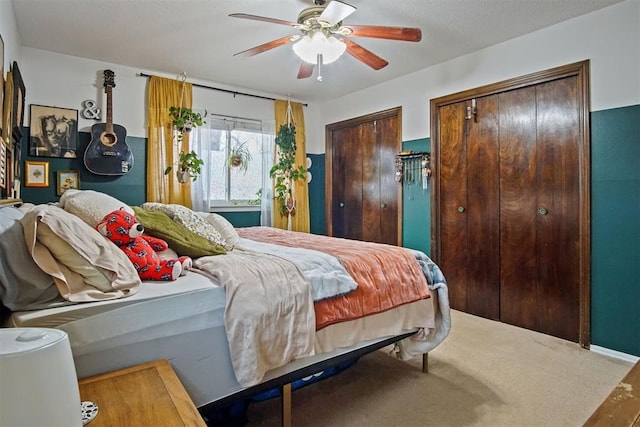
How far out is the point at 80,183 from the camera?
11.7ft

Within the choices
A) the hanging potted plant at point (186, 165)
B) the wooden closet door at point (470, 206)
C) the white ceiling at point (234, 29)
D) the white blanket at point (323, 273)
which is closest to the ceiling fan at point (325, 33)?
the white ceiling at point (234, 29)

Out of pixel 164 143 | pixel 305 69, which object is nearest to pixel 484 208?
pixel 305 69

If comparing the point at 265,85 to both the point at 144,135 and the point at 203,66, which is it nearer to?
the point at 203,66

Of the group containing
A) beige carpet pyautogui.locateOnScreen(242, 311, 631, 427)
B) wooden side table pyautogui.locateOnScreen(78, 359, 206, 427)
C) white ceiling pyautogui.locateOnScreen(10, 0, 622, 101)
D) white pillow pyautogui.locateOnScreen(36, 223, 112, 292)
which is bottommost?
beige carpet pyautogui.locateOnScreen(242, 311, 631, 427)

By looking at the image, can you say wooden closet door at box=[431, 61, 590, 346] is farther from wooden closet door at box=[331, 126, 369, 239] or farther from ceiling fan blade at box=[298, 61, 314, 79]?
ceiling fan blade at box=[298, 61, 314, 79]

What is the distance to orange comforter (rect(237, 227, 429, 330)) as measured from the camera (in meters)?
1.79

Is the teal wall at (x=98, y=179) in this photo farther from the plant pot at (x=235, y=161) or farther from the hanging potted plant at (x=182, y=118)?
the plant pot at (x=235, y=161)

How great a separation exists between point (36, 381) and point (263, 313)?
926 millimetres

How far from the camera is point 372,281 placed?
196cm

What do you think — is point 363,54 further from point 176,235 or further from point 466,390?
point 466,390

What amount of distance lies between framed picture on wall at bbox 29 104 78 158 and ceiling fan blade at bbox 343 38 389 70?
278 centimetres

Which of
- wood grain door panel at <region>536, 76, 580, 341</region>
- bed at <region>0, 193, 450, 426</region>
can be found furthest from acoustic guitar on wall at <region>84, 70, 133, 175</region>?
wood grain door panel at <region>536, 76, 580, 341</region>

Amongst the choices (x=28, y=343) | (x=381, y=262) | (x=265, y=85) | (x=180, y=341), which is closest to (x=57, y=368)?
(x=28, y=343)

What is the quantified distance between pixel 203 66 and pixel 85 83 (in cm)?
116
